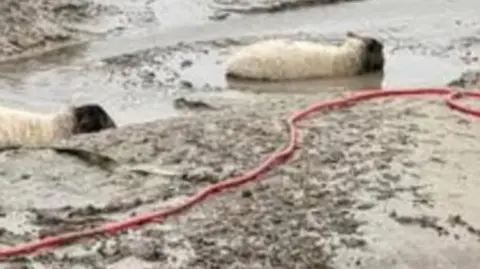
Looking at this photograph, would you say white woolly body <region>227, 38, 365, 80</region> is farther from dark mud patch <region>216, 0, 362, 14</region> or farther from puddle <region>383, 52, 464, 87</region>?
dark mud patch <region>216, 0, 362, 14</region>

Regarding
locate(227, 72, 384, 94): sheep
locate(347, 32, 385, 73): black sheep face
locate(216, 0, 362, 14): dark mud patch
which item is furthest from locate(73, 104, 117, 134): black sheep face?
locate(216, 0, 362, 14): dark mud patch

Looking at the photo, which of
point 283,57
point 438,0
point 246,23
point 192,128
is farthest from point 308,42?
point 192,128

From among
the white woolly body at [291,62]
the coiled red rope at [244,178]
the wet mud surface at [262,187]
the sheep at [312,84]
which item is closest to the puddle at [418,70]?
the sheep at [312,84]

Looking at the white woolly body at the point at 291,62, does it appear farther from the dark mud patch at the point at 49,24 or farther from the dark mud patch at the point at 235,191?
the dark mud patch at the point at 235,191

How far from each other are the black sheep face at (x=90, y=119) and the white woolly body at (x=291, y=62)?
111 inches

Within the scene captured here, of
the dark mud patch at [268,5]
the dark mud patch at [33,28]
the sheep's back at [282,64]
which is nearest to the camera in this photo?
the sheep's back at [282,64]

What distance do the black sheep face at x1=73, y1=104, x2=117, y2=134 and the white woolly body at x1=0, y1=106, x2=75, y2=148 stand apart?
0.05 metres

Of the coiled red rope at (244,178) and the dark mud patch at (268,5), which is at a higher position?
the dark mud patch at (268,5)

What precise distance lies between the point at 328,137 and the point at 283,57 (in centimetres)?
412

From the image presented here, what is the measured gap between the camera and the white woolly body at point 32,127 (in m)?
8.42

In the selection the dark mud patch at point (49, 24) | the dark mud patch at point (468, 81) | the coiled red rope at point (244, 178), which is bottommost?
the dark mud patch at point (468, 81)

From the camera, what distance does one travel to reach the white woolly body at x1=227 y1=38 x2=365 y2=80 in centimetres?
1145

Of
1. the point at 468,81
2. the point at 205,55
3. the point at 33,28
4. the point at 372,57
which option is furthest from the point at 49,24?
the point at 468,81

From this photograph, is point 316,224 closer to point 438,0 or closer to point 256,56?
point 256,56
